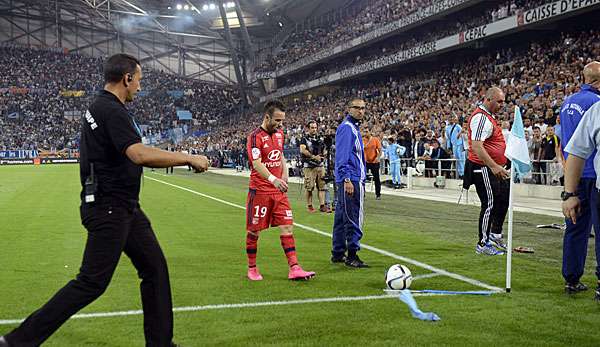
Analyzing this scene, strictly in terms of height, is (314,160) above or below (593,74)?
below

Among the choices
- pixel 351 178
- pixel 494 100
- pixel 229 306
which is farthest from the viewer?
pixel 494 100

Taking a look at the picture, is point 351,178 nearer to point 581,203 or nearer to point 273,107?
point 273,107

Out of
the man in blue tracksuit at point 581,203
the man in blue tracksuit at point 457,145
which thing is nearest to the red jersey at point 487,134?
the man in blue tracksuit at point 581,203

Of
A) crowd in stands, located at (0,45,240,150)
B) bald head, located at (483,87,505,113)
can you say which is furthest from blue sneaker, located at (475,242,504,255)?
crowd in stands, located at (0,45,240,150)

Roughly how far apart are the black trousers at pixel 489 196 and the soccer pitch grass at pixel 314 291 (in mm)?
478

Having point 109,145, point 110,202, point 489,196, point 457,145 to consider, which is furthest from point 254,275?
point 457,145

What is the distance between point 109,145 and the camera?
3.89m

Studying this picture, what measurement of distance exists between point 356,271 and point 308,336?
2757 mm

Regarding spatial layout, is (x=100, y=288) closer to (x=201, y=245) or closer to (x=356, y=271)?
(x=356, y=271)

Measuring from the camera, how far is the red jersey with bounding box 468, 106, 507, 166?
827 centimetres

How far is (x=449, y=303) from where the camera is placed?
5750 millimetres

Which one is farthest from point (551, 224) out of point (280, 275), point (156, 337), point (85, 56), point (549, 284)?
point (85, 56)

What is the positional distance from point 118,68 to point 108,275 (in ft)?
4.62

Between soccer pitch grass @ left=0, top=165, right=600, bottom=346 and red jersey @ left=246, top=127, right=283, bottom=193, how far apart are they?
113 centimetres
